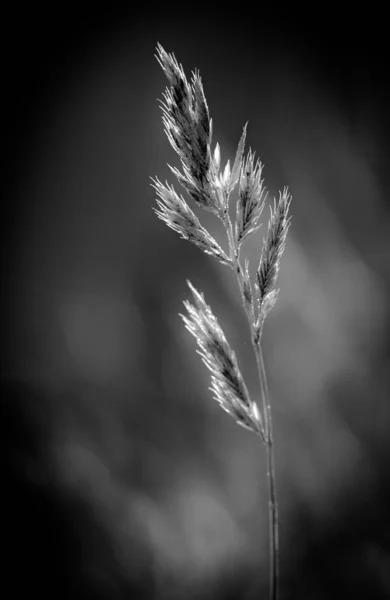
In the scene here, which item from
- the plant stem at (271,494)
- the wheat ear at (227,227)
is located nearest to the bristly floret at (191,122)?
the wheat ear at (227,227)

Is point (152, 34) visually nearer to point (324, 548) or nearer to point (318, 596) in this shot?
point (324, 548)

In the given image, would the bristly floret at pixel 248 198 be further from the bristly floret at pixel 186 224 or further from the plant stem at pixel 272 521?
the plant stem at pixel 272 521

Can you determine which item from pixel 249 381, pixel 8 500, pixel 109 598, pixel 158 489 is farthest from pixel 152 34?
pixel 109 598

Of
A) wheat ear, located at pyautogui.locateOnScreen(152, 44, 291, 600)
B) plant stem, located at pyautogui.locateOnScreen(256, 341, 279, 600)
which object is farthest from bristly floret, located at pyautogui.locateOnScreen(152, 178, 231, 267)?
plant stem, located at pyautogui.locateOnScreen(256, 341, 279, 600)

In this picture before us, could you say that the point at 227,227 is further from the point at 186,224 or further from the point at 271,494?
the point at 271,494

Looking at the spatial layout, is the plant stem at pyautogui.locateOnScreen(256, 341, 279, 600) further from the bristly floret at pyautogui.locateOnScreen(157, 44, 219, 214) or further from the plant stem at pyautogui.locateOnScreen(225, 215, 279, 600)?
the bristly floret at pyautogui.locateOnScreen(157, 44, 219, 214)

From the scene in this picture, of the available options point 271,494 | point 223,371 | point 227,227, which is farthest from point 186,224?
point 271,494
